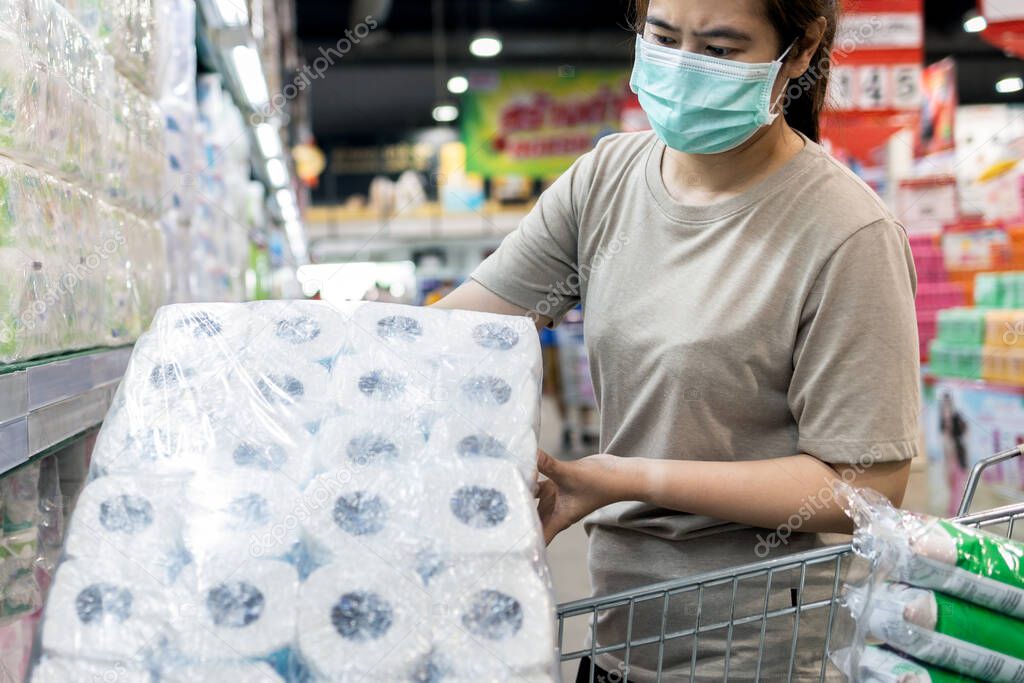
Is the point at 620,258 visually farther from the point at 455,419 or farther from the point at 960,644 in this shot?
the point at 960,644

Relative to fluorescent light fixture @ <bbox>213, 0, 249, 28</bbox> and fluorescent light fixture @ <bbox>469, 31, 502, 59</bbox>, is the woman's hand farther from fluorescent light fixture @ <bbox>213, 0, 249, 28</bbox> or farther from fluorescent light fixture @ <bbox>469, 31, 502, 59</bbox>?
fluorescent light fixture @ <bbox>469, 31, 502, 59</bbox>

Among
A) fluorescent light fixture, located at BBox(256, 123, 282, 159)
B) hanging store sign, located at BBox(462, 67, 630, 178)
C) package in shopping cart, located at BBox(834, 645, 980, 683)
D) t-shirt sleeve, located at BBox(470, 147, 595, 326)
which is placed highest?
hanging store sign, located at BBox(462, 67, 630, 178)

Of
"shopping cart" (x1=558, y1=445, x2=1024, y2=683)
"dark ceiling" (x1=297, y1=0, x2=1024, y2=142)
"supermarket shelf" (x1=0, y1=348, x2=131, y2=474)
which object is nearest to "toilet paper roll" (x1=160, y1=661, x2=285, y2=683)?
"shopping cart" (x1=558, y1=445, x2=1024, y2=683)

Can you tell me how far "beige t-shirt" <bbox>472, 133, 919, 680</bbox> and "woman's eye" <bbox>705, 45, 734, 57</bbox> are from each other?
0.61ft

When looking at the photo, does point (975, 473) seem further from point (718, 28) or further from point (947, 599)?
point (718, 28)

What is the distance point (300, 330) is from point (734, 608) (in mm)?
669

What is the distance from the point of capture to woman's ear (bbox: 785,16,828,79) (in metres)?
1.44

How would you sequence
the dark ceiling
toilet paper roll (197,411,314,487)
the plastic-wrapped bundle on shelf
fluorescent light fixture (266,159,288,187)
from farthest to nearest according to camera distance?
the dark ceiling < fluorescent light fixture (266,159,288,187) < the plastic-wrapped bundle on shelf < toilet paper roll (197,411,314,487)

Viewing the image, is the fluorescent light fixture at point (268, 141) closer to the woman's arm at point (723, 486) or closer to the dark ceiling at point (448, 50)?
the woman's arm at point (723, 486)

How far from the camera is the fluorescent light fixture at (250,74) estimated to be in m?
3.69

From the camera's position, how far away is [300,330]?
4.04ft

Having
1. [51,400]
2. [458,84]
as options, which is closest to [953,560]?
[51,400]

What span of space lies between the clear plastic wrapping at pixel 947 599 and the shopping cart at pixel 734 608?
78mm

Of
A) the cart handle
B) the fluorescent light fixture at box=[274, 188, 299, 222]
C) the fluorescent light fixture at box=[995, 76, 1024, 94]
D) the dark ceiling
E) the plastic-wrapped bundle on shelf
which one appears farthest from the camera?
the fluorescent light fixture at box=[995, 76, 1024, 94]
